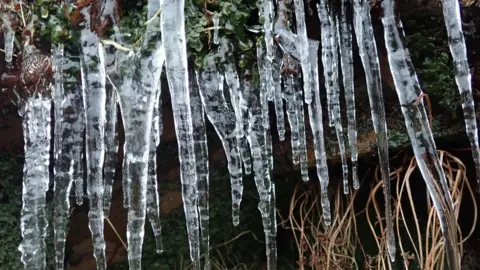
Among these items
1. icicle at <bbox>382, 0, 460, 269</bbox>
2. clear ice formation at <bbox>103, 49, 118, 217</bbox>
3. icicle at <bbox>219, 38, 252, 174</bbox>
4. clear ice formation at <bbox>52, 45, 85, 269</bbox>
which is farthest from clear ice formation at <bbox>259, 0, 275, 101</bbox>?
clear ice formation at <bbox>52, 45, 85, 269</bbox>

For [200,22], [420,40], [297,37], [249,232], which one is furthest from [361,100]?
[249,232]

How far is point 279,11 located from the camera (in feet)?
5.97

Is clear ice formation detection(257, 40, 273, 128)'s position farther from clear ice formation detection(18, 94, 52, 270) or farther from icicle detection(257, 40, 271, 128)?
clear ice formation detection(18, 94, 52, 270)

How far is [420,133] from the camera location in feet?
5.49

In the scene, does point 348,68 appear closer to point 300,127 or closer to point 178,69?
point 300,127

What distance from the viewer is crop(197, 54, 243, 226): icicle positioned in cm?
189

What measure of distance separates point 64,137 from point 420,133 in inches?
45.5

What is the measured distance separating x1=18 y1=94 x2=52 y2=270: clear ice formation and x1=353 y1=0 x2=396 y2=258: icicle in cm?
108

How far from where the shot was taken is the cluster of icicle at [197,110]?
1613 mm

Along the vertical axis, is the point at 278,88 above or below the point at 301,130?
above

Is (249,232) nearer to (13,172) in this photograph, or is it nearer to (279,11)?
(13,172)

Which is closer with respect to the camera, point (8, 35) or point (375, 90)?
point (375, 90)

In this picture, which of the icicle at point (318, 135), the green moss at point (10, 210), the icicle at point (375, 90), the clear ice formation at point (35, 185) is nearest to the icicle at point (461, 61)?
the icicle at point (375, 90)

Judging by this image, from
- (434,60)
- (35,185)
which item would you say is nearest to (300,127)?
(434,60)
